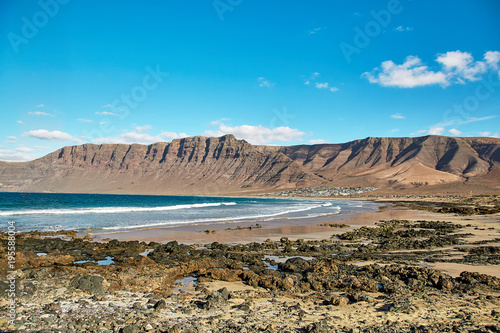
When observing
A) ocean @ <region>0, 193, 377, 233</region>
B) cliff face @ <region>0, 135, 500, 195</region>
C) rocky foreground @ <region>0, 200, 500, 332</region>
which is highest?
cliff face @ <region>0, 135, 500, 195</region>

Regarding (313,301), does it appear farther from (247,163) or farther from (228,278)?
(247,163)

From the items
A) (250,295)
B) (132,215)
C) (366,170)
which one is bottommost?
(132,215)

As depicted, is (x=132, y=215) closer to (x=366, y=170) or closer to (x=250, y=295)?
(x=250, y=295)

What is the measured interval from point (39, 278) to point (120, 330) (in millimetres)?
4995

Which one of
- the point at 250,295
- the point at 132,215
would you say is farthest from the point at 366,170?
the point at 250,295

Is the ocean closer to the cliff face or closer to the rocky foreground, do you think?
the rocky foreground

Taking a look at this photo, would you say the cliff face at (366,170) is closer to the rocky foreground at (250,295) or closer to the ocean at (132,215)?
the ocean at (132,215)

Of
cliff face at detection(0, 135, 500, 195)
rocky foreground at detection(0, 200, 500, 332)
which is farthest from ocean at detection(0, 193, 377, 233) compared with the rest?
cliff face at detection(0, 135, 500, 195)

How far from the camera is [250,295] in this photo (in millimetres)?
8031

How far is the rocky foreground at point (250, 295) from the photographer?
6.20 m

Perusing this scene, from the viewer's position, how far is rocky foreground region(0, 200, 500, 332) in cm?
620

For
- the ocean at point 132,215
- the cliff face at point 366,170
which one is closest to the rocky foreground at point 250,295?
the ocean at point 132,215

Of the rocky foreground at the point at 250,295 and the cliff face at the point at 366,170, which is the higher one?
the cliff face at the point at 366,170

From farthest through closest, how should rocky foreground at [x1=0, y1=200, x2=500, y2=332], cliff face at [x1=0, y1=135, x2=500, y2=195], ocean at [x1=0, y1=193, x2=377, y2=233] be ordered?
cliff face at [x1=0, y1=135, x2=500, y2=195] → ocean at [x1=0, y1=193, x2=377, y2=233] → rocky foreground at [x1=0, y1=200, x2=500, y2=332]
